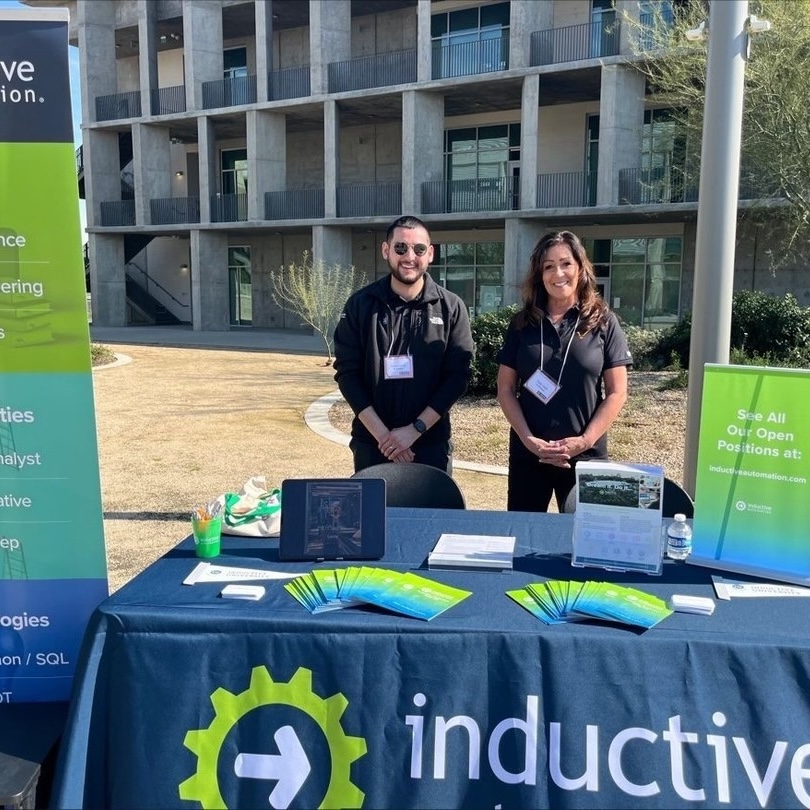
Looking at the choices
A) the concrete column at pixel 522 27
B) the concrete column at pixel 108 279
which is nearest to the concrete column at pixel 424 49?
the concrete column at pixel 522 27

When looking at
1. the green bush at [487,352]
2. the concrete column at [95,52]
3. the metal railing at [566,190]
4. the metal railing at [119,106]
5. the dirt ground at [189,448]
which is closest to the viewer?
the dirt ground at [189,448]

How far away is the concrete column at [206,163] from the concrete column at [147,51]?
2544mm

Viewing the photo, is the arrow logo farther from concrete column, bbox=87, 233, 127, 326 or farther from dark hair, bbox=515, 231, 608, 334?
concrete column, bbox=87, 233, 127, 326

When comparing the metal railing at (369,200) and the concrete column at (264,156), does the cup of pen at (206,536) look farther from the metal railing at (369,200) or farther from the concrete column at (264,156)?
the concrete column at (264,156)

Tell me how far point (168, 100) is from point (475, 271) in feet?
41.6

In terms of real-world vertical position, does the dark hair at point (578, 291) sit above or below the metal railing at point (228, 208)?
below

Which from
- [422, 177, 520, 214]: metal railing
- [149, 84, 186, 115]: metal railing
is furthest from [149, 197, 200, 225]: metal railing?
[422, 177, 520, 214]: metal railing

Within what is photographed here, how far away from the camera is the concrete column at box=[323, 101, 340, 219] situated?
79.9ft

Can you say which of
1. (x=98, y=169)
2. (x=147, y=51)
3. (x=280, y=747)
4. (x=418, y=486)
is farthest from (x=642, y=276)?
(x=280, y=747)

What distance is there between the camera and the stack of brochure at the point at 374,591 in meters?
2.14

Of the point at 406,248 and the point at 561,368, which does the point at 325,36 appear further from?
the point at 561,368

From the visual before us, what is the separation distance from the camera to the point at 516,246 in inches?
873

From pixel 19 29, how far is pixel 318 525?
179 cm

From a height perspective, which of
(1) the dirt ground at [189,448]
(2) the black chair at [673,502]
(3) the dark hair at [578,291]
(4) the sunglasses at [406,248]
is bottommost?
(1) the dirt ground at [189,448]
